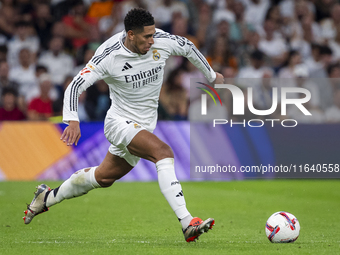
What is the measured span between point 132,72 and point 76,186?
5.68 ft

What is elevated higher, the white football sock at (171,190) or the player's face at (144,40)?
the player's face at (144,40)

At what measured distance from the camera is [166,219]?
829cm

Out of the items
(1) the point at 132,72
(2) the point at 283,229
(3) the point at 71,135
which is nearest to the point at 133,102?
(1) the point at 132,72

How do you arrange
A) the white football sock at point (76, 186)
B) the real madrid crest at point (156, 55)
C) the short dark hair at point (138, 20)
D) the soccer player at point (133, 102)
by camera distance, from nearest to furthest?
the soccer player at point (133, 102) < the short dark hair at point (138, 20) < the real madrid crest at point (156, 55) < the white football sock at point (76, 186)

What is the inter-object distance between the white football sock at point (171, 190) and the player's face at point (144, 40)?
1.29 metres

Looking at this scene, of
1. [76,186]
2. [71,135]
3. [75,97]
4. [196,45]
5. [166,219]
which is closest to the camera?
[71,135]

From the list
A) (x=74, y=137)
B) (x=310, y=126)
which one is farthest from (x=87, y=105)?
(x=74, y=137)

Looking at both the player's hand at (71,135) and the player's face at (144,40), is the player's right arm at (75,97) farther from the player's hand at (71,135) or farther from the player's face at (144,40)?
the player's face at (144,40)

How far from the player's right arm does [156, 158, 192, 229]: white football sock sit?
3.13 feet

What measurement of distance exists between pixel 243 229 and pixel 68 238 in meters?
2.30

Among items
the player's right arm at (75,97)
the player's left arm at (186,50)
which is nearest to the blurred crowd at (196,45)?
the player's left arm at (186,50)

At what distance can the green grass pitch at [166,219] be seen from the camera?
18.6 ft

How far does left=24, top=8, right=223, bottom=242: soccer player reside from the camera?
5816mm

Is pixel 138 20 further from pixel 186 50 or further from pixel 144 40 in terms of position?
pixel 186 50
